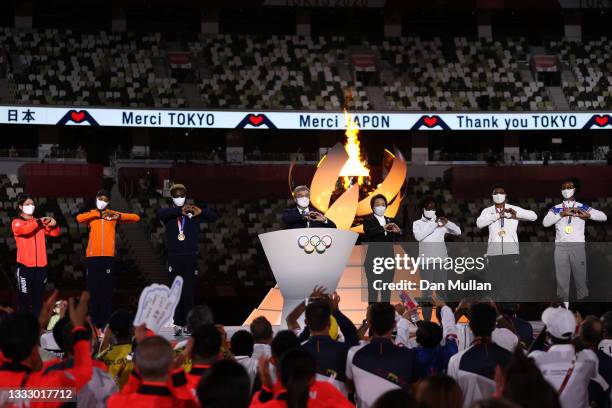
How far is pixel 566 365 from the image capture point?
17.8 ft

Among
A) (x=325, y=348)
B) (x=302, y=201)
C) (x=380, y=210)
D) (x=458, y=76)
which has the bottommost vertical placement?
(x=325, y=348)

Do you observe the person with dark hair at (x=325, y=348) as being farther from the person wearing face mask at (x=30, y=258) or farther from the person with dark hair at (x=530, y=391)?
the person wearing face mask at (x=30, y=258)

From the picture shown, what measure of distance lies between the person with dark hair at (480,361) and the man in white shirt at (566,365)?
0.25 m

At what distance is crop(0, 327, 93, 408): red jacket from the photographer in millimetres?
4348

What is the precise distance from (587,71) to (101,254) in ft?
84.6

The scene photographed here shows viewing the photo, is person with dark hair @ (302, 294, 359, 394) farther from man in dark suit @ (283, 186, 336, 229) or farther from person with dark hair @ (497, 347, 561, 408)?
man in dark suit @ (283, 186, 336, 229)

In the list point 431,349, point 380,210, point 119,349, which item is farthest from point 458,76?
point 119,349

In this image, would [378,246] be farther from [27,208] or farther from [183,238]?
[27,208]

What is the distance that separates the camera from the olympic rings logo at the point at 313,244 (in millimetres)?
9906

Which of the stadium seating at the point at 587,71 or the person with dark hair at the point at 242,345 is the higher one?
the stadium seating at the point at 587,71

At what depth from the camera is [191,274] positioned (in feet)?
34.4

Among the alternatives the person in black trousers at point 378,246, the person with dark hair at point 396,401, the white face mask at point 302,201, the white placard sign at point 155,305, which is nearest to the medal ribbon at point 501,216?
the person in black trousers at point 378,246

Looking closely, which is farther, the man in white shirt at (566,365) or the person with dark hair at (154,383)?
the man in white shirt at (566,365)

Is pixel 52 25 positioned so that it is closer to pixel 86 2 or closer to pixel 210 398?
pixel 86 2
